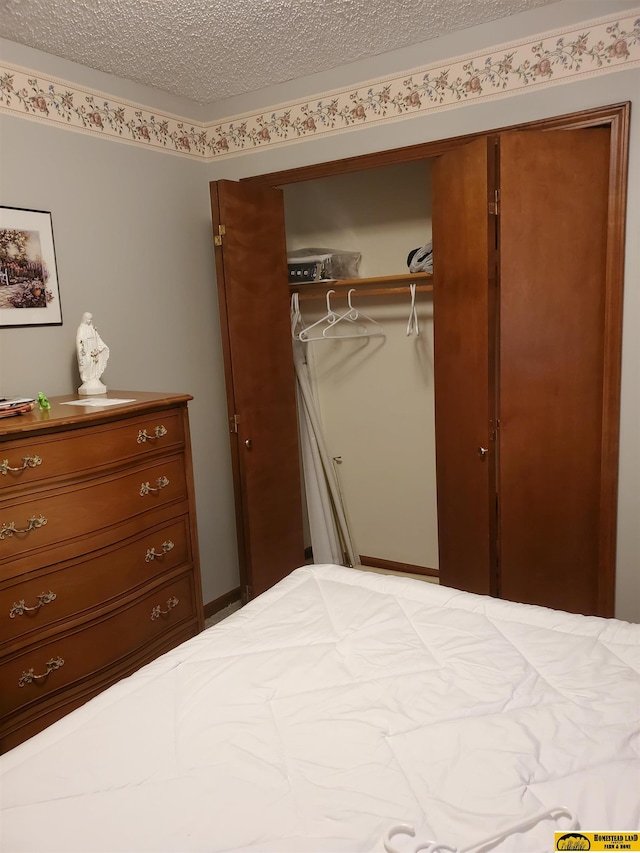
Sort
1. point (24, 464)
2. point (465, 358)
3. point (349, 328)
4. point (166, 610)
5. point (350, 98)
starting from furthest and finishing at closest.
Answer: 1. point (349, 328)
2. point (350, 98)
3. point (465, 358)
4. point (166, 610)
5. point (24, 464)

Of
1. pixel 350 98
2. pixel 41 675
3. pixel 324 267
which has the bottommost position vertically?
pixel 41 675

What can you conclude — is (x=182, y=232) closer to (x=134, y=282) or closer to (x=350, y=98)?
(x=134, y=282)

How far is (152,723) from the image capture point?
128 centimetres

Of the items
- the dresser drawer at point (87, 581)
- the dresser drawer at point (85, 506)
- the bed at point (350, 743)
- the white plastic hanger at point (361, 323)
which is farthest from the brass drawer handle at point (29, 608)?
the white plastic hanger at point (361, 323)

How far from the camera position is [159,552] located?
2438 mm

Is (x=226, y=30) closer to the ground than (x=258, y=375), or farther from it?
farther from it

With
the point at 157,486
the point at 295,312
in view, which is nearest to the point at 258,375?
the point at 295,312

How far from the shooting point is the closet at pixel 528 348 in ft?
7.90

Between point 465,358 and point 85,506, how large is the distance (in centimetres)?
159

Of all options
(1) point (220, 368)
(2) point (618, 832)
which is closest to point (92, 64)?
→ (1) point (220, 368)

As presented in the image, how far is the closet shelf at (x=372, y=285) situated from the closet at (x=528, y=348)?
20.2 inches

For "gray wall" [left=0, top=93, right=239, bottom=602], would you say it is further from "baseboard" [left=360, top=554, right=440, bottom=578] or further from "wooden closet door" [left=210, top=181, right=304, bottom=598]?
"baseboard" [left=360, top=554, right=440, bottom=578]

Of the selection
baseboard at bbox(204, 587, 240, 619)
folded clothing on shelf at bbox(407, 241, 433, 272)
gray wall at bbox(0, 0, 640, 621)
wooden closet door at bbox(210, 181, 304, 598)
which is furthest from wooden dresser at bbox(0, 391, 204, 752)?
folded clothing on shelf at bbox(407, 241, 433, 272)

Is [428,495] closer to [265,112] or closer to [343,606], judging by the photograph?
[343,606]
